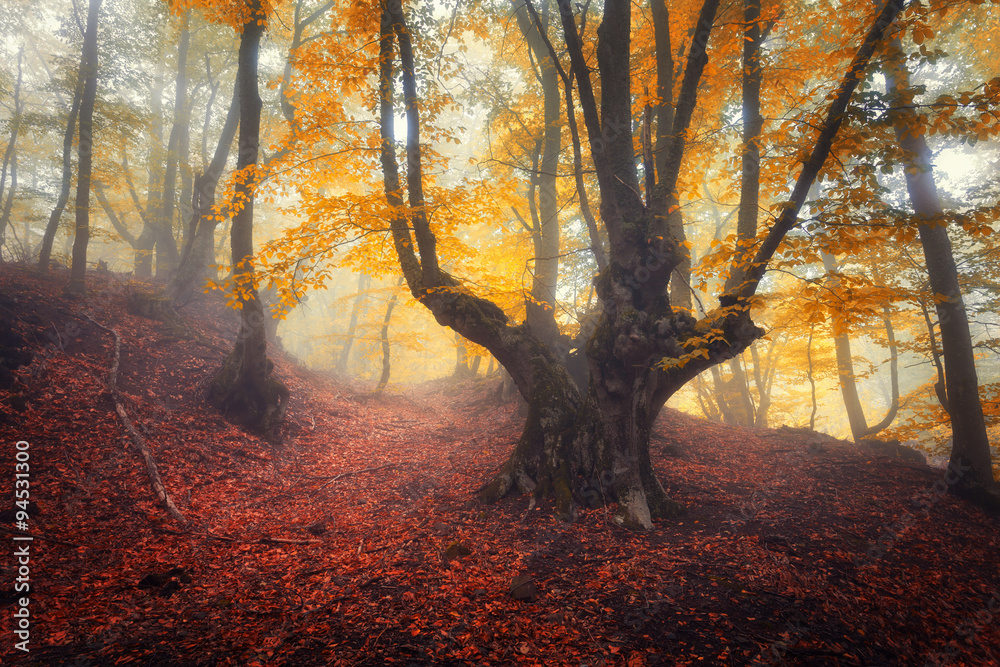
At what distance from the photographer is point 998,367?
23.1 m

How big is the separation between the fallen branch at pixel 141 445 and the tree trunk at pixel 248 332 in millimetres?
1517

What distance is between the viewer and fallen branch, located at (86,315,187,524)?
16.5 ft

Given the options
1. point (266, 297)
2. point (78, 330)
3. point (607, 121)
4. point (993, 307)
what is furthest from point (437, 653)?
point (266, 297)

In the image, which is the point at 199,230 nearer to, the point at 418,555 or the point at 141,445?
the point at 141,445

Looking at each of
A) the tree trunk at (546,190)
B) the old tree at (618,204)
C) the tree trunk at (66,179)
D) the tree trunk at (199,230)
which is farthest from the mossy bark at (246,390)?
the tree trunk at (66,179)

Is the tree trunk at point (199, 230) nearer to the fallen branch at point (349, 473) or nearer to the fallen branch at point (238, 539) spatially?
the fallen branch at point (349, 473)

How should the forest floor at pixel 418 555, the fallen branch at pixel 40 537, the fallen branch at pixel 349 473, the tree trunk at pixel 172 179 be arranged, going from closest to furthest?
the forest floor at pixel 418 555, the fallen branch at pixel 40 537, the fallen branch at pixel 349 473, the tree trunk at pixel 172 179

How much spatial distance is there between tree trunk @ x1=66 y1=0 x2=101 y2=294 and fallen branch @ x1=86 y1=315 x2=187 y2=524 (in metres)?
3.35

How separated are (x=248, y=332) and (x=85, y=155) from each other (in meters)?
6.63

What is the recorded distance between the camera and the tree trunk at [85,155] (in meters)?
9.31

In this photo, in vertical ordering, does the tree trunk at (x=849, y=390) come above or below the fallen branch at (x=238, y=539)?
above

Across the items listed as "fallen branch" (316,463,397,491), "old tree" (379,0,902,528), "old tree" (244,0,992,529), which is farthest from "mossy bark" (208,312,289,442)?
"old tree" (379,0,902,528)

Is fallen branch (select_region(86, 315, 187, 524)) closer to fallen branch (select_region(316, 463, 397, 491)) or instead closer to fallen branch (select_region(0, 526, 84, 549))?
fallen branch (select_region(0, 526, 84, 549))

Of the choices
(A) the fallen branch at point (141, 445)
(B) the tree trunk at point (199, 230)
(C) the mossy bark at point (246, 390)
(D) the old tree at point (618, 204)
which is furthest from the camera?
(B) the tree trunk at point (199, 230)
